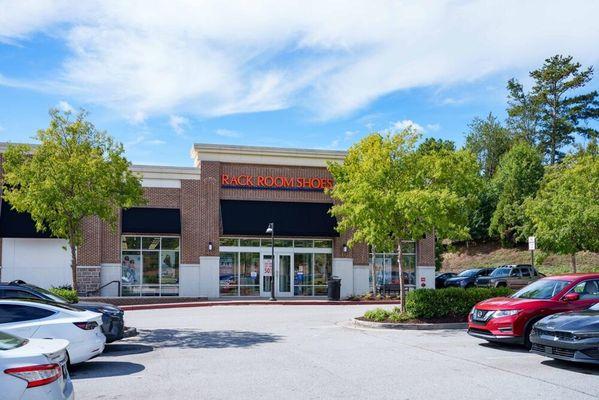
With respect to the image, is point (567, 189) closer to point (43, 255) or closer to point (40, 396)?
point (43, 255)

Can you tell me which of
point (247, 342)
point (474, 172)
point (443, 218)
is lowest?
point (247, 342)

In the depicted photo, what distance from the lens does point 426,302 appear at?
17.9 m

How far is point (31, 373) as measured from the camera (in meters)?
5.53

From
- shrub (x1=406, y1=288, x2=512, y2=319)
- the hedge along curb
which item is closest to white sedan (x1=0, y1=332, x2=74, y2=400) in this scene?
the hedge along curb

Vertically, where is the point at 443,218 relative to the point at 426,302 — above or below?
above

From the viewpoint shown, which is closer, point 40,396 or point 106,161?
point 40,396

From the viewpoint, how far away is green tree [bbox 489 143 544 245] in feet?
185

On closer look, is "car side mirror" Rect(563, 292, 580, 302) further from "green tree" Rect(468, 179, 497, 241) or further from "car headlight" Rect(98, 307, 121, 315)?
"green tree" Rect(468, 179, 497, 241)

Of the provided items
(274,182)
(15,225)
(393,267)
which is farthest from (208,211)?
(393,267)

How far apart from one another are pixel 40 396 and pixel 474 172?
1706cm

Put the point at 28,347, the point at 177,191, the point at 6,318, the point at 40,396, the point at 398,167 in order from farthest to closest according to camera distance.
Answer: the point at 177,191, the point at 398,167, the point at 6,318, the point at 28,347, the point at 40,396

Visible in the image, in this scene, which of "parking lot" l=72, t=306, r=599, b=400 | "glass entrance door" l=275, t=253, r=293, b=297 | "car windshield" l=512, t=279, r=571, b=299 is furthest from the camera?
"glass entrance door" l=275, t=253, r=293, b=297

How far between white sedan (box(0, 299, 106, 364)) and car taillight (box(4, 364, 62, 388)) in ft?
16.0

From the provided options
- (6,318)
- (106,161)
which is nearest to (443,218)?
(106,161)
